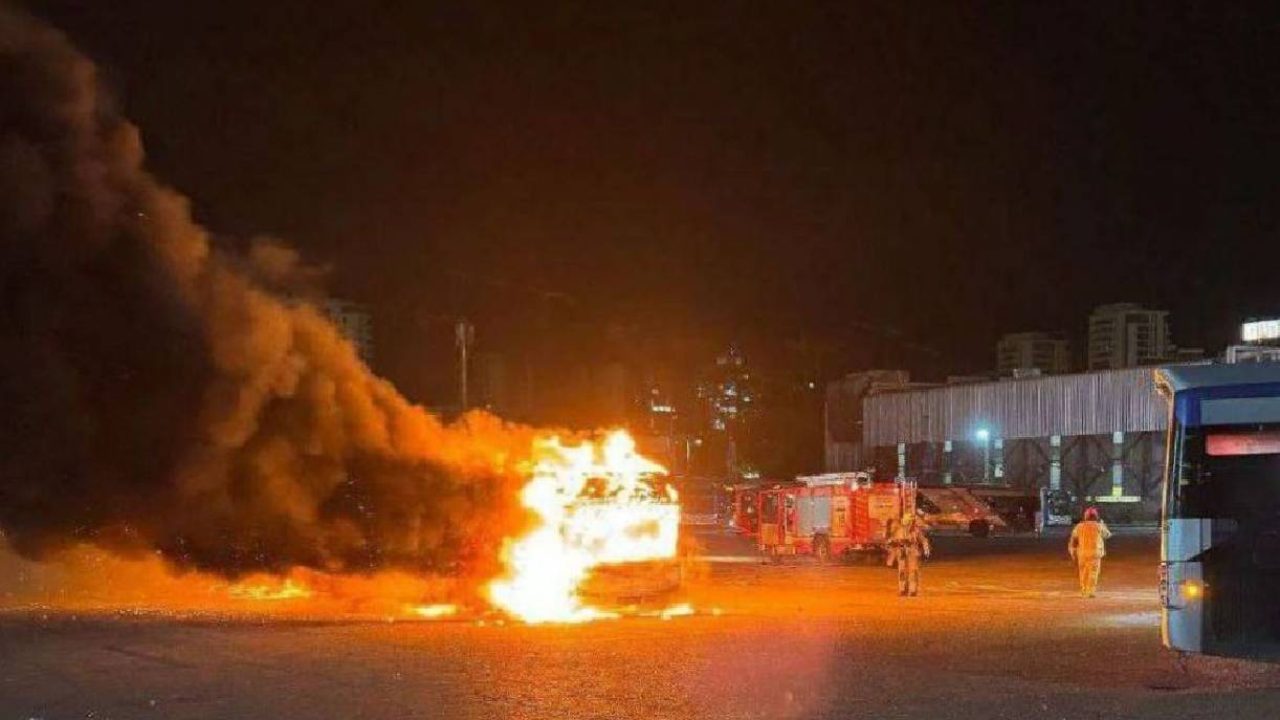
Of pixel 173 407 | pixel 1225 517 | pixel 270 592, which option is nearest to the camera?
pixel 1225 517

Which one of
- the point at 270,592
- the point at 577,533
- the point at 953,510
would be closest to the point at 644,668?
the point at 577,533

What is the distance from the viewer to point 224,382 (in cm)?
2025

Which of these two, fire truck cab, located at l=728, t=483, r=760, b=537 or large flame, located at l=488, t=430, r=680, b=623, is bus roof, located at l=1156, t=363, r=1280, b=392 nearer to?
large flame, located at l=488, t=430, r=680, b=623

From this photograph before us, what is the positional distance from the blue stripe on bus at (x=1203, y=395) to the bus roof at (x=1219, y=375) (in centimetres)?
4

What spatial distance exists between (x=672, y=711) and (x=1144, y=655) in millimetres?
6763

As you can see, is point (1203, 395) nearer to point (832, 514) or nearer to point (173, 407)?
point (173, 407)

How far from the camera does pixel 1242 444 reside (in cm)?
1401

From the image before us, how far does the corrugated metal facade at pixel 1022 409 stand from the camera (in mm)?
65250

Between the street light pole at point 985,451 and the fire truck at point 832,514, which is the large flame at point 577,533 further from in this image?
the street light pole at point 985,451

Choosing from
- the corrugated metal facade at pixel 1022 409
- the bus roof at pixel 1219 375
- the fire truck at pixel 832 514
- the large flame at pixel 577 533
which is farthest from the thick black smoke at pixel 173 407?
the corrugated metal facade at pixel 1022 409

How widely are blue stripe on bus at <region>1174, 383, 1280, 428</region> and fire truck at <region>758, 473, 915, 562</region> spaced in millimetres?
21827

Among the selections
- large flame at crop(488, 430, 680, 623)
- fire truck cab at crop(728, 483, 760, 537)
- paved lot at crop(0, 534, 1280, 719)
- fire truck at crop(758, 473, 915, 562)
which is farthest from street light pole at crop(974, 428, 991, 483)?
large flame at crop(488, 430, 680, 623)

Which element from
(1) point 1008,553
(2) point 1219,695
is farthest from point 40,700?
(1) point 1008,553

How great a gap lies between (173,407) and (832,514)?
23352mm
